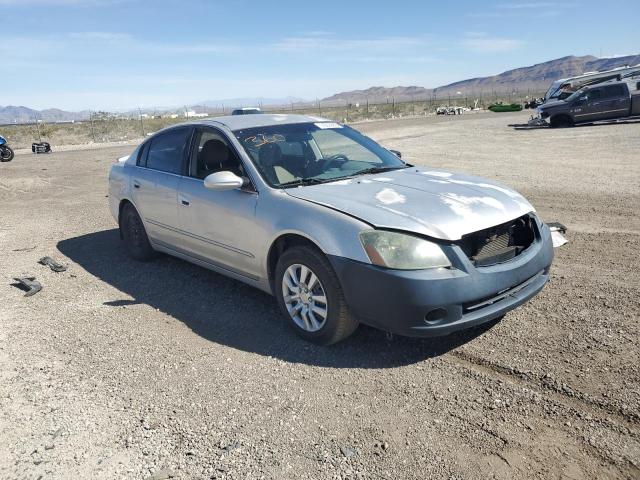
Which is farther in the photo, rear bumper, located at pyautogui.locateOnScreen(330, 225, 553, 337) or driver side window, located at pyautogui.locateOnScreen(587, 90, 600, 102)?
driver side window, located at pyautogui.locateOnScreen(587, 90, 600, 102)

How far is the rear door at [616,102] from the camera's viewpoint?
76.4 ft

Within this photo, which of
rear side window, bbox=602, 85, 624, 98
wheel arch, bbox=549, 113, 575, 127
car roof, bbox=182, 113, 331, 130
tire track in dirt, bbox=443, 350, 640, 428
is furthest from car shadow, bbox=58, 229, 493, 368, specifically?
rear side window, bbox=602, 85, 624, 98

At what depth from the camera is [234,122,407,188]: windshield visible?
184 inches

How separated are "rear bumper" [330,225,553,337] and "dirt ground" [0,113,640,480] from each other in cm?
34

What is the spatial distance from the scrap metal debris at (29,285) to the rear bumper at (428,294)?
142 inches

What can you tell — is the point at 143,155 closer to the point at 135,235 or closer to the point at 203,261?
the point at 135,235

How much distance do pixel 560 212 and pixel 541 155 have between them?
7.45 m

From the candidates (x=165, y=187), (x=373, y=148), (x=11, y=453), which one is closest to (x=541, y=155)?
(x=373, y=148)

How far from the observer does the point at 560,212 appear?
7926 mm

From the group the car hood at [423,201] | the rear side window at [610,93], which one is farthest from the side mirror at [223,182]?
the rear side window at [610,93]

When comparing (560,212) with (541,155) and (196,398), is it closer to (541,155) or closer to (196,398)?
(196,398)

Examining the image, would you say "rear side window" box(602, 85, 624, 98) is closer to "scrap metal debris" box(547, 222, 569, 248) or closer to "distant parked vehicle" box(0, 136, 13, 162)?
"scrap metal debris" box(547, 222, 569, 248)

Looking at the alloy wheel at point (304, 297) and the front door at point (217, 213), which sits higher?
the front door at point (217, 213)

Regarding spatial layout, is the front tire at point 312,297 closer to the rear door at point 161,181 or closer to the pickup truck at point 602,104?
the rear door at point 161,181
